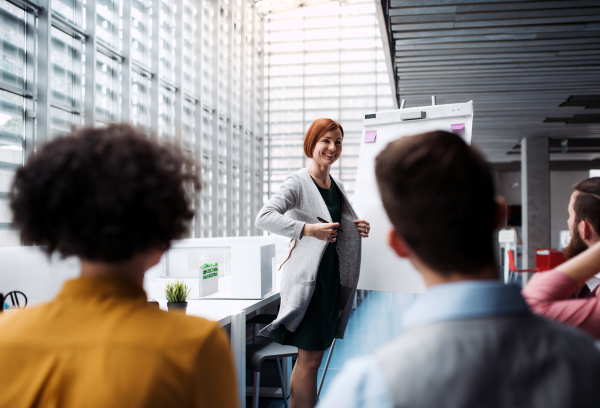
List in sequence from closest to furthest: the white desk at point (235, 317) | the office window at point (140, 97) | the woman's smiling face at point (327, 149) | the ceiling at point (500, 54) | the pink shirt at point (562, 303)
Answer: the pink shirt at point (562, 303) < the woman's smiling face at point (327, 149) < the white desk at point (235, 317) < the ceiling at point (500, 54) < the office window at point (140, 97)

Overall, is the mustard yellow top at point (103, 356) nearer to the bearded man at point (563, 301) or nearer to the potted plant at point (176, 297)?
the bearded man at point (563, 301)

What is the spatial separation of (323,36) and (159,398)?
597 inches

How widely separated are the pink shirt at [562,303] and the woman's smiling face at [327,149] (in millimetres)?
1483

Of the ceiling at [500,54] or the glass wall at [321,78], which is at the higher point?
the glass wall at [321,78]

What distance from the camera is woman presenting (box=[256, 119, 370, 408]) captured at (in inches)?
86.9

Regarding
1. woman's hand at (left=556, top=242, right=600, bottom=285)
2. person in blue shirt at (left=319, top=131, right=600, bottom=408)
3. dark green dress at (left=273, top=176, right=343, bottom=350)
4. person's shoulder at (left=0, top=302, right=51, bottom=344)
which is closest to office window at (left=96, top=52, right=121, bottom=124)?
dark green dress at (left=273, top=176, right=343, bottom=350)

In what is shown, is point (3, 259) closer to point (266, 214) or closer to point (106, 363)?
point (266, 214)

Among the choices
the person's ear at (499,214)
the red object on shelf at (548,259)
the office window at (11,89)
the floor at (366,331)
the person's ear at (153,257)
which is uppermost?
the office window at (11,89)

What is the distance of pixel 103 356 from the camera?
24.6 inches

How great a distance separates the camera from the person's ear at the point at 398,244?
2.17 ft

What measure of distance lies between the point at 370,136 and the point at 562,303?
2149 millimetres

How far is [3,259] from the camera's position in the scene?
119 inches

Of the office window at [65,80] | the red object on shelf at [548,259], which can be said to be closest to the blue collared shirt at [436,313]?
the office window at [65,80]

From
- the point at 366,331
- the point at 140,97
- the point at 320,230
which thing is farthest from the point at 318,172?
the point at 140,97
